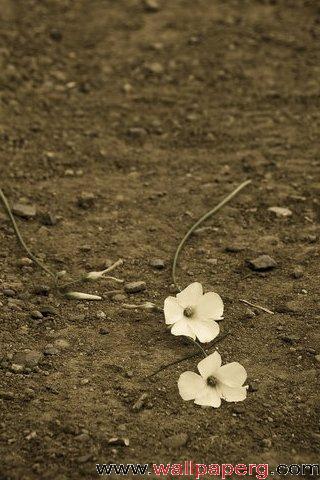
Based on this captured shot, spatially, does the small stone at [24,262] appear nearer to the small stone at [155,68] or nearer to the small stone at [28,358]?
the small stone at [28,358]

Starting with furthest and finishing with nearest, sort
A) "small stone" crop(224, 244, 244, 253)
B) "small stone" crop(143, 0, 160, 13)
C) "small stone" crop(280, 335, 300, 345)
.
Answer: "small stone" crop(143, 0, 160, 13) → "small stone" crop(224, 244, 244, 253) → "small stone" crop(280, 335, 300, 345)

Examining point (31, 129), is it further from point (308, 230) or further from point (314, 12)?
point (314, 12)

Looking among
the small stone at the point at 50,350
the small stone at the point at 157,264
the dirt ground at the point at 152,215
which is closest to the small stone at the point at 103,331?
the dirt ground at the point at 152,215

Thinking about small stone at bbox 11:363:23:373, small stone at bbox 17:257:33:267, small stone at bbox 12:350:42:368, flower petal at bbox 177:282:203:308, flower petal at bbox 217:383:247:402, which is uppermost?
A: flower petal at bbox 177:282:203:308

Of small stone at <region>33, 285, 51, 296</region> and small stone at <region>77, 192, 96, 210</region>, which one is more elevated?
small stone at <region>33, 285, 51, 296</region>

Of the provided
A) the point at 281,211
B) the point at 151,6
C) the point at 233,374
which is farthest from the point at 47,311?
the point at 151,6

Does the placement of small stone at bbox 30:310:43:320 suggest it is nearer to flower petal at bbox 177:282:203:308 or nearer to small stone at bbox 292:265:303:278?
flower petal at bbox 177:282:203:308

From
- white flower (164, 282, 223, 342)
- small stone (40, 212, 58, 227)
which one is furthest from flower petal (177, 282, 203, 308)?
small stone (40, 212, 58, 227)
